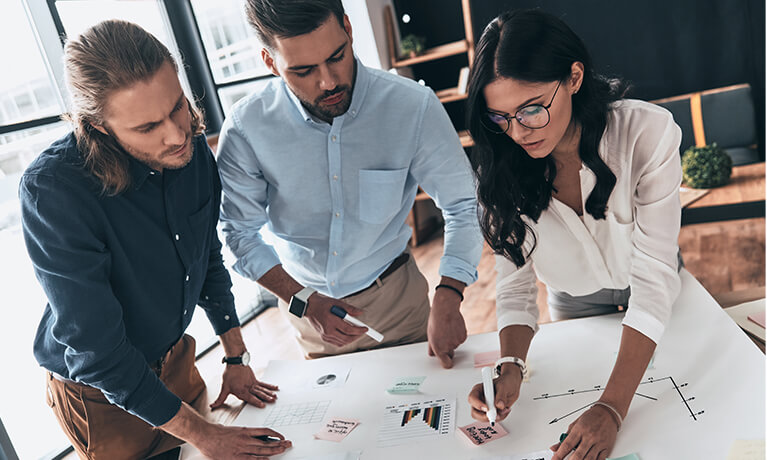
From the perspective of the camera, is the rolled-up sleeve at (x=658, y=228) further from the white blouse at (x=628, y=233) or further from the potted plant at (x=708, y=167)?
the potted plant at (x=708, y=167)

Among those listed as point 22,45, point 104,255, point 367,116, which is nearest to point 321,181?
point 367,116

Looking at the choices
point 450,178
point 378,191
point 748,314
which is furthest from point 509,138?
point 748,314

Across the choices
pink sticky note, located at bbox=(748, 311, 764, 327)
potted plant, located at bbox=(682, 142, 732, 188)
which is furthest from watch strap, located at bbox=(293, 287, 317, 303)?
potted plant, located at bbox=(682, 142, 732, 188)

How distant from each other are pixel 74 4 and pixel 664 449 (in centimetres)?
315

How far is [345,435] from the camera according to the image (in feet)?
4.18

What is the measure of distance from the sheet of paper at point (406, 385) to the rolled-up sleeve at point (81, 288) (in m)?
0.54

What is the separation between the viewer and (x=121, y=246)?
4.15ft

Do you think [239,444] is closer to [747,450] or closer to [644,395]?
[644,395]

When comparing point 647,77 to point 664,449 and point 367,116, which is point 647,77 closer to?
point 367,116

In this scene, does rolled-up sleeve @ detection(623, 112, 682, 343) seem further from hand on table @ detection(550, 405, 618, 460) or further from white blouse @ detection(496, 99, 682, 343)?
hand on table @ detection(550, 405, 618, 460)

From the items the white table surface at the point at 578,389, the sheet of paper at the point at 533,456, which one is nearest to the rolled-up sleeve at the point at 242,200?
the white table surface at the point at 578,389

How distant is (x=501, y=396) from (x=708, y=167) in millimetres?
2805

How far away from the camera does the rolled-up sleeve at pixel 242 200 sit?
1.60m

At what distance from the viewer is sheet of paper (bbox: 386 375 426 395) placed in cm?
137
